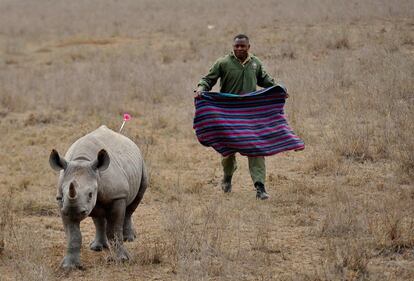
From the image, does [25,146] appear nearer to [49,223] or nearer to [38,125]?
[38,125]

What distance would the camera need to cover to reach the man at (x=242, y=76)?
780cm

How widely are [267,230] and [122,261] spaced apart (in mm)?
1572

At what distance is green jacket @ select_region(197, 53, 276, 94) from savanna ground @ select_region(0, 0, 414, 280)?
1.31 meters

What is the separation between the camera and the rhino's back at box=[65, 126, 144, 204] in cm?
532

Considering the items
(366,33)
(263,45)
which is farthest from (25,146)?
(366,33)

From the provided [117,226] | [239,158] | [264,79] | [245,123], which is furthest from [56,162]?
[239,158]

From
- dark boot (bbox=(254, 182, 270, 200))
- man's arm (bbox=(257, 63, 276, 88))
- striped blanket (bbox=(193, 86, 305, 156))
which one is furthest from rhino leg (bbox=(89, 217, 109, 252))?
man's arm (bbox=(257, 63, 276, 88))

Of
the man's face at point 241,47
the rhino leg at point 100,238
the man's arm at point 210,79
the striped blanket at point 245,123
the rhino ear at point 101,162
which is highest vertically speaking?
the man's face at point 241,47

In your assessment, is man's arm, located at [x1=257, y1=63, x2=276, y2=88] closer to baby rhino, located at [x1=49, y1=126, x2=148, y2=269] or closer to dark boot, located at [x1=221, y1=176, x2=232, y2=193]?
dark boot, located at [x1=221, y1=176, x2=232, y2=193]

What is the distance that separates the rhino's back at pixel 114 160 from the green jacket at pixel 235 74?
2.12m

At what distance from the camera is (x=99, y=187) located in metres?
5.21

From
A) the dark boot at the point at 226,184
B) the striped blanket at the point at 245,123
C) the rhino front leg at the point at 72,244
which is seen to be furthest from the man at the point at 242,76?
the rhino front leg at the point at 72,244

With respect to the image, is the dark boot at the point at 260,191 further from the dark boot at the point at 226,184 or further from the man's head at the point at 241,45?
the man's head at the point at 241,45

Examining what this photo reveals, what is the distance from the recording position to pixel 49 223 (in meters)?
7.09
